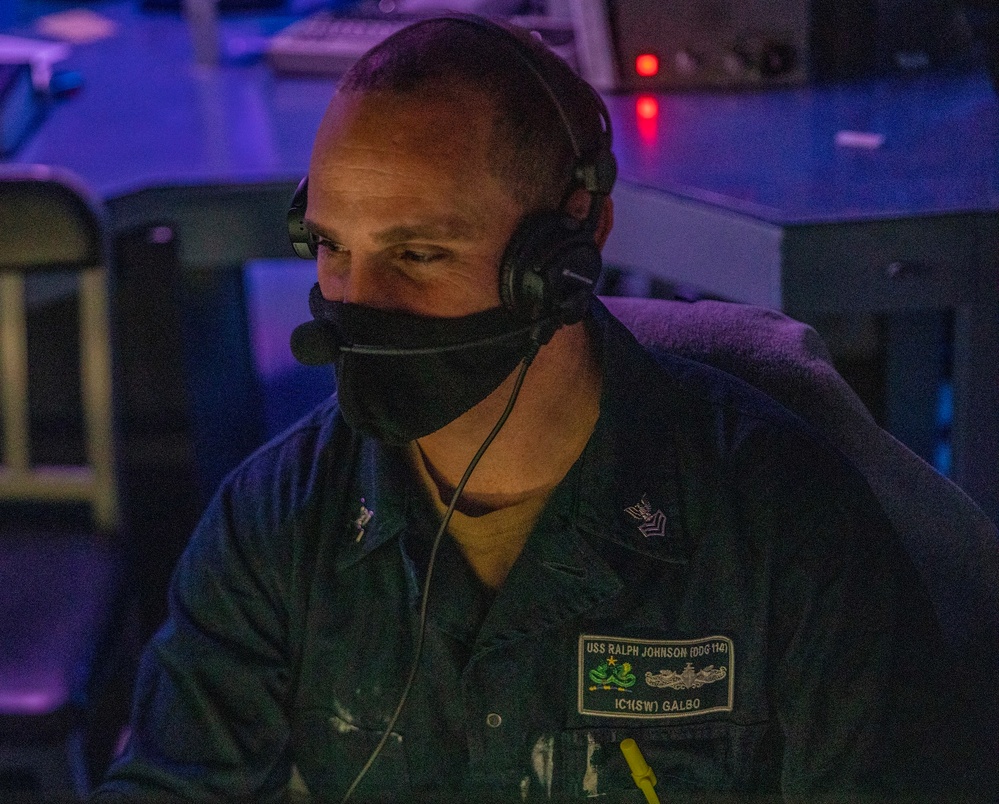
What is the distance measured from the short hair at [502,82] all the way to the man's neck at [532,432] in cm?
14

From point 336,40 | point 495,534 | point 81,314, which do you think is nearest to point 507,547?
point 495,534

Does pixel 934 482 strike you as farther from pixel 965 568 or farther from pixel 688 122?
pixel 688 122

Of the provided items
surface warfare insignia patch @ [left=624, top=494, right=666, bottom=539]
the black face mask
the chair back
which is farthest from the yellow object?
the chair back

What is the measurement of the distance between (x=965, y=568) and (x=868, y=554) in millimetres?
121

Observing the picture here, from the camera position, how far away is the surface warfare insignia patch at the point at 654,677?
103cm

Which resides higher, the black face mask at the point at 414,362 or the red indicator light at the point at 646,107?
the red indicator light at the point at 646,107

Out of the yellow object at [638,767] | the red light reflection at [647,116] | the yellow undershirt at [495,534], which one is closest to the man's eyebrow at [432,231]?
the yellow undershirt at [495,534]

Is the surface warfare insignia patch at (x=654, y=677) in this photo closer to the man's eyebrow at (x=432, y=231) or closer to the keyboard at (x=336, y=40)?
the man's eyebrow at (x=432, y=231)

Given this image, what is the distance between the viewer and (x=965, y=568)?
1054mm

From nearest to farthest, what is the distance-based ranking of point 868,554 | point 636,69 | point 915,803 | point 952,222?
point 915,803 → point 868,554 → point 952,222 → point 636,69

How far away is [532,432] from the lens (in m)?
1.07

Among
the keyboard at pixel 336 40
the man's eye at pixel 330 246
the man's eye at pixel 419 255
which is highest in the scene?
the keyboard at pixel 336 40

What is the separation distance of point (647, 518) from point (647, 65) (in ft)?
4.16

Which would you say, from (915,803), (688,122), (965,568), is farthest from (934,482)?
(688,122)
